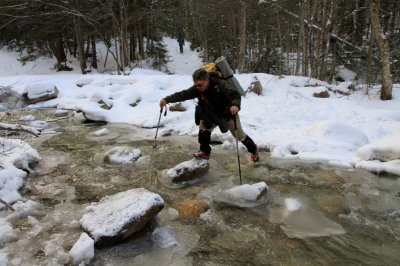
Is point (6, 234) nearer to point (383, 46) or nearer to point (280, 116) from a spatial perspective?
point (280, 116)

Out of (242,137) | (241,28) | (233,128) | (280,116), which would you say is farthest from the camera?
(241,28)

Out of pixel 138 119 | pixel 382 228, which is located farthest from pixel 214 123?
pixel 138 119

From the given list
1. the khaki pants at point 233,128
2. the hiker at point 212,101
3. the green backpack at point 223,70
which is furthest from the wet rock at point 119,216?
the green backpack at point 223,70

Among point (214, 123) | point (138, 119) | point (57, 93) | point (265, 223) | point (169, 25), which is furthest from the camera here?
point (169, 25)

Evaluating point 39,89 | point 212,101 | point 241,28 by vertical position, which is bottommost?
point 39,89

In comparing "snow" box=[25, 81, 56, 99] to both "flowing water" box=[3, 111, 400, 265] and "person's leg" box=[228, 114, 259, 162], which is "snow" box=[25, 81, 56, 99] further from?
"person's leg" box=[228, 114, 259, 162]

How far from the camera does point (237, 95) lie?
526 cm

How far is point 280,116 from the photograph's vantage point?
363 inches

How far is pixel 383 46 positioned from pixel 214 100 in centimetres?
680

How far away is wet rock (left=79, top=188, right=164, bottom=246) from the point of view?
388 cm

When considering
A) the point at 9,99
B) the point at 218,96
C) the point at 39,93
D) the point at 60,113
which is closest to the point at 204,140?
the point at 218,96

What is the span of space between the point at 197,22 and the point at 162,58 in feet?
11.0

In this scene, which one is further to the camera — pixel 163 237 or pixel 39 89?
pixel 39 89

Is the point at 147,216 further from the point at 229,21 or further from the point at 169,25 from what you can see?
the point at 169,25
